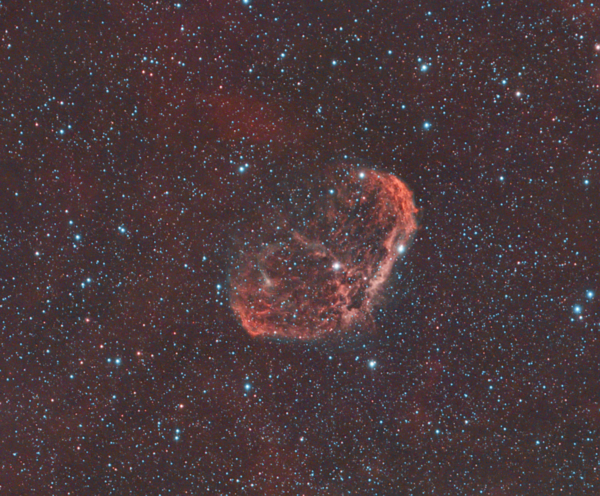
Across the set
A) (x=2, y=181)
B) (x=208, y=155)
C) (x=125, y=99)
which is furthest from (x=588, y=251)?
(x=2, y=181)

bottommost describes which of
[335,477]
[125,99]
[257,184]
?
[335,477]

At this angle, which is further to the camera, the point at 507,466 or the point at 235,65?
the point at 507,466

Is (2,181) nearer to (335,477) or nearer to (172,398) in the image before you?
(172,398)

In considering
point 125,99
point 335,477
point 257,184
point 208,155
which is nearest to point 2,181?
point 125,99

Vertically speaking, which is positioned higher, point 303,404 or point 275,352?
point 275,352

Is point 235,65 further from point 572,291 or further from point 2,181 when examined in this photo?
point 572,291

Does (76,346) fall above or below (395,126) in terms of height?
below
